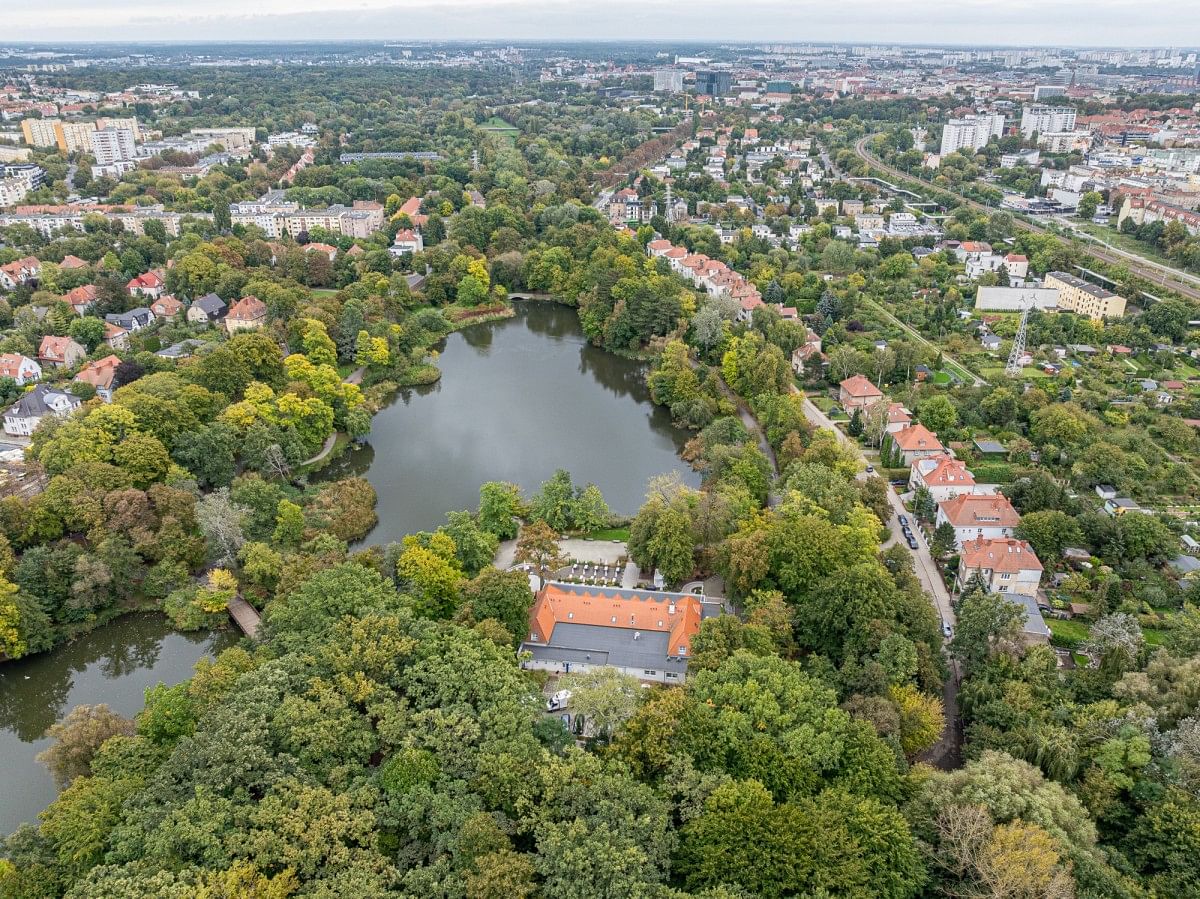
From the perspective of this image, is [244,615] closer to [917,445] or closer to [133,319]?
[917,445]

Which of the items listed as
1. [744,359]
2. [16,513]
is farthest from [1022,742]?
[16,513]

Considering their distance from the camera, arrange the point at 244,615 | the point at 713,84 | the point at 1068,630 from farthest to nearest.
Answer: the point at 713,84 < the point at 244,615 < the point at 1068,630

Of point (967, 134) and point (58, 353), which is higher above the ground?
point (967, 134)

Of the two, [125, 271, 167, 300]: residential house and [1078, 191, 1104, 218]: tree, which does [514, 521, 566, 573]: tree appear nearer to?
[125, 271, 167, 300]: residential house

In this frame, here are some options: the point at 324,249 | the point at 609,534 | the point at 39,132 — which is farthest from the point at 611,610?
the point at 39,132

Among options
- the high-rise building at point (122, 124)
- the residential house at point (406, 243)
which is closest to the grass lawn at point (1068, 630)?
the residential house at point (406, 243)

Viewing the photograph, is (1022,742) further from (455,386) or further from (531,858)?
(455,386)

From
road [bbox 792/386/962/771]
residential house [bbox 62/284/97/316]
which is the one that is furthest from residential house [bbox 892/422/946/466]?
residential house [bbox 62/284/97/316]
